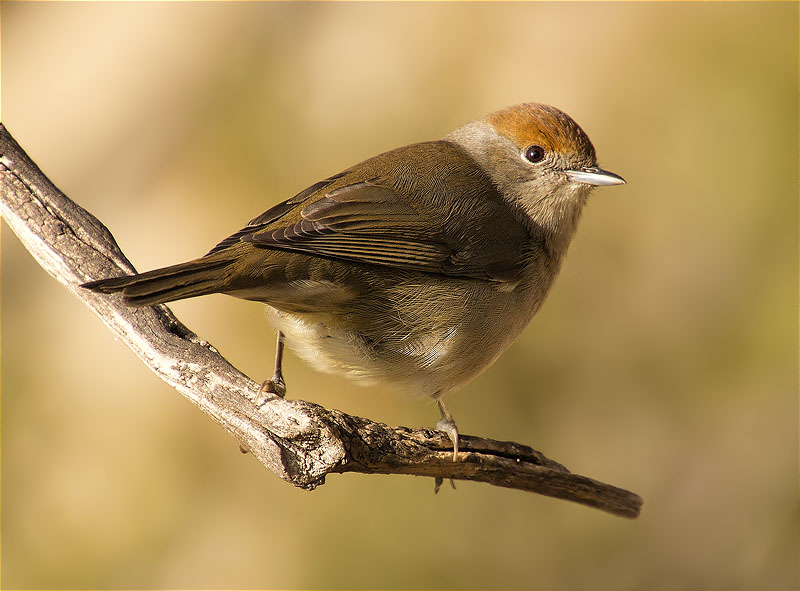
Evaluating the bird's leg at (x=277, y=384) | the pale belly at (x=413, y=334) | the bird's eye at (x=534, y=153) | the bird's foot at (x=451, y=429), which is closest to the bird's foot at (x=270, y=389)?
the bird's leg at (x=277, y=384)

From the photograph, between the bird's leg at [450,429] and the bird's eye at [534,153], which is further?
the bird's eye at [534,153]

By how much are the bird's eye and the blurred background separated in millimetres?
1066

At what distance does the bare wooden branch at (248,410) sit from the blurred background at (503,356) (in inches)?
76.1

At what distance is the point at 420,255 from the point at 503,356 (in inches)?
83.3

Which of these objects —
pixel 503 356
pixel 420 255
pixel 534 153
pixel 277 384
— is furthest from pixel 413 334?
pixel 503 356

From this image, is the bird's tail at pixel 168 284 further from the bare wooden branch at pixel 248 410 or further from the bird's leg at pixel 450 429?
the bird's leg at pixel 450 429

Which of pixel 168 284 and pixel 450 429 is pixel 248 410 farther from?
pixel 450 429

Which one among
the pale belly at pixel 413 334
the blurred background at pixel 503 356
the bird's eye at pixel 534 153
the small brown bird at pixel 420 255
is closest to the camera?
the small brown bird at pixel 420 255

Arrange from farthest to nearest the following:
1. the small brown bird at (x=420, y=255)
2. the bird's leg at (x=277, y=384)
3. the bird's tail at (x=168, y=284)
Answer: the small brown bird at (x=420, y=255)
the bird's leg at (x=277, y=384)
the bird's tail at (x=168, y=284)

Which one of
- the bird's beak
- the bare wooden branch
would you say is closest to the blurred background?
the bird's beak

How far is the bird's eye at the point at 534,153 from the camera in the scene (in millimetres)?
4566

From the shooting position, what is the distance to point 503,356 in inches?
230

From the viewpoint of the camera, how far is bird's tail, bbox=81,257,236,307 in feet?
9.41

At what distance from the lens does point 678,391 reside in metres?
6.29
